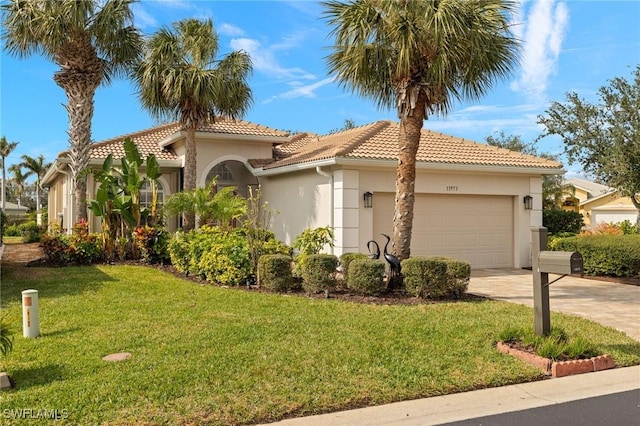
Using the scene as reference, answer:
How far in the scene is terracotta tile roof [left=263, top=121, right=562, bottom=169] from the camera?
1478 cm

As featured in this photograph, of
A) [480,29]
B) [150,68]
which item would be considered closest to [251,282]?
[480,29]

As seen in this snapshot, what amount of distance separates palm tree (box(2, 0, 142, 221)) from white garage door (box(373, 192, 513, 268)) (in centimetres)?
1021

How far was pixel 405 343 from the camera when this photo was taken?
6.79 meters

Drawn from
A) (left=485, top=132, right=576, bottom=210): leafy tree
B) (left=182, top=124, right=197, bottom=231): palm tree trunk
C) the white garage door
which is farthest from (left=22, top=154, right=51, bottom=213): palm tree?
the white garage door

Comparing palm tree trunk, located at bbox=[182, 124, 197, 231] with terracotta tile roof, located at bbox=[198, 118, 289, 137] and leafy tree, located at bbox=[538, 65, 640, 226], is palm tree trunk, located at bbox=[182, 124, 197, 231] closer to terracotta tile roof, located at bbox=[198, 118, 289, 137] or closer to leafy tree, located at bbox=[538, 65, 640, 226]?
terracotta tile roof, located at bbox=[198, 118, 289, 137]

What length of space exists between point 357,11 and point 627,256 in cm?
1021

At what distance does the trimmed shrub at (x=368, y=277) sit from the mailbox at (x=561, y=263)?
4.07 meters

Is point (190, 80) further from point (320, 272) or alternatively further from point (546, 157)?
point (546, 157)

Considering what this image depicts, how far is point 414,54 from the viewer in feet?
34.7

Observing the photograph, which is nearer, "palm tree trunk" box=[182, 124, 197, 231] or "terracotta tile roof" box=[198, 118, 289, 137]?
"palm tree trunk" box=[182, 124, 197, 231]

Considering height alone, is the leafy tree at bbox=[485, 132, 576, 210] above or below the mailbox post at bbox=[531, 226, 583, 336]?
above

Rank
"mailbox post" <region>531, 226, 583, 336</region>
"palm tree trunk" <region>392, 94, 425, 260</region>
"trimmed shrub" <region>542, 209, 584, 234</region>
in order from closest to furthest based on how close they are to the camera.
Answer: "mailbox post" <region>531, 226, 583, 336</region> → "palm tree trunk" <region>392, 94, 425, 260</region> → "trimmed shrub" <region>542, 209, 584, 234</region>

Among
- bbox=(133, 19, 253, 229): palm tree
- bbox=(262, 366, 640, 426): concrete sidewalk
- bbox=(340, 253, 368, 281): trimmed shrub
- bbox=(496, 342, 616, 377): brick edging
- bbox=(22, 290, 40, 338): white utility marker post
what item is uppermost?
bbox=(133, 19, 253, 229): palm tree

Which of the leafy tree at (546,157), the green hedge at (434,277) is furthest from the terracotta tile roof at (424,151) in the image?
the leafy tree at (546,157)
